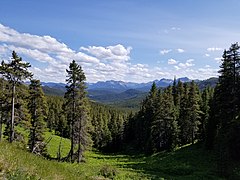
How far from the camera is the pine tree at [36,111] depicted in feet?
139

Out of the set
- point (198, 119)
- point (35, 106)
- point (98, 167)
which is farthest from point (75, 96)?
point (198, 119)

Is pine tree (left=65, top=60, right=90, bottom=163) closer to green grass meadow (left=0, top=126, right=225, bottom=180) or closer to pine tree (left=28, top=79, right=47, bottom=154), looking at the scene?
pine tree (left=28, top=79, right=47, bottom=154)

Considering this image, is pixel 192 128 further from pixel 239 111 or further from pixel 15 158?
pixel 15 158

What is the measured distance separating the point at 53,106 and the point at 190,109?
255 feet

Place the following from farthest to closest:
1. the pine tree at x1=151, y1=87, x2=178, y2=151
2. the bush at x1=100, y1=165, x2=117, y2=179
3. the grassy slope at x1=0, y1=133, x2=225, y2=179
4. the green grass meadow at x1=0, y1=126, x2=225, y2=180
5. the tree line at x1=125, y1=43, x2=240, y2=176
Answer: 1. the pine tree at x1=151, y1=87, x2=178, y2=151
2. the tree line at x1=125, y1=43, x2=240, y2=176
3. the bush at x1=100, y1=165, x2=117, y2=179
4. the grassy slope at x1=0, y1=133, x2=225, y2=179
5. the green grass meadow at x1=0, y1=126, x2=225, y2=180

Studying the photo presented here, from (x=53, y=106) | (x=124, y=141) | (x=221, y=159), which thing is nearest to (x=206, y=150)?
(x=221, y=159)

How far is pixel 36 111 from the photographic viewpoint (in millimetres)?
43094

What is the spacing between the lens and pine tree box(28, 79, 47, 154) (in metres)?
42.3

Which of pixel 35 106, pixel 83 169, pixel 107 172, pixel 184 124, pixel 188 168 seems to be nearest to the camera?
pixel 107 172

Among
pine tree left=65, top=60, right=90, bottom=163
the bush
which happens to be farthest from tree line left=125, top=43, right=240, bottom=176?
pine tree left=65, top=60, right=90, bottom=163

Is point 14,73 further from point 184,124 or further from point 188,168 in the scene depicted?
point 184,124

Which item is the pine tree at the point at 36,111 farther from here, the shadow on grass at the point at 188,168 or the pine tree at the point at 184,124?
the pine tree at the point at 184,124

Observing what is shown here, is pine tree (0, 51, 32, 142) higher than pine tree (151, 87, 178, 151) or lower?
higher

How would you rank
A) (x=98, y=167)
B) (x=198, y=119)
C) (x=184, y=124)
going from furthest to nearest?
(x=198, y=119) < (x=184, y=124) < (x=98, y=167)
